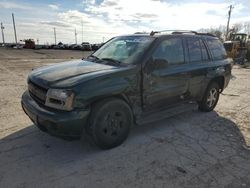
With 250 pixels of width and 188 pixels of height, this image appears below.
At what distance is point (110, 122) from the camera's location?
367 cm

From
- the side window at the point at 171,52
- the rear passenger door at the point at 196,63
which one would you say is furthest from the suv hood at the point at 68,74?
the rear passenger door at the point at 196,63

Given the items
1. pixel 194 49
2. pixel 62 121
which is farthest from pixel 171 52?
pixel 62 121

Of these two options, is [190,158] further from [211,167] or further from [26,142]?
[26,142]

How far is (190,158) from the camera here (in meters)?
3.57

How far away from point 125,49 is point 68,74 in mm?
1298

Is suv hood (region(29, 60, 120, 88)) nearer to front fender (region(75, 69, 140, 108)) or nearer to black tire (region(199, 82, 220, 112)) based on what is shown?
front fender (region(75, 69, 140, 108))

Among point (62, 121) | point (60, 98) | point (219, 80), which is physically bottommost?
point (62, 121)

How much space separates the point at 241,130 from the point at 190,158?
1.77 meters

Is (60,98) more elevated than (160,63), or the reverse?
(160,63)

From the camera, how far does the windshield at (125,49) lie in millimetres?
4066

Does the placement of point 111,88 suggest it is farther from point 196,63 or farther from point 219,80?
point 219,80

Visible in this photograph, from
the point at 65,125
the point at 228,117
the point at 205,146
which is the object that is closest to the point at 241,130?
the point at 228,117

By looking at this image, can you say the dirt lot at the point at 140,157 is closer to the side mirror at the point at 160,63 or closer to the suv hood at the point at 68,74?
the suv hood at the point at 68,74

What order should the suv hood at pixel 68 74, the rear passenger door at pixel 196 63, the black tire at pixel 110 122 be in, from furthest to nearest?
the rear passenger door at pixel 196 63, the black tire at pixel 110 122, the suv hood at pixel 68 74
